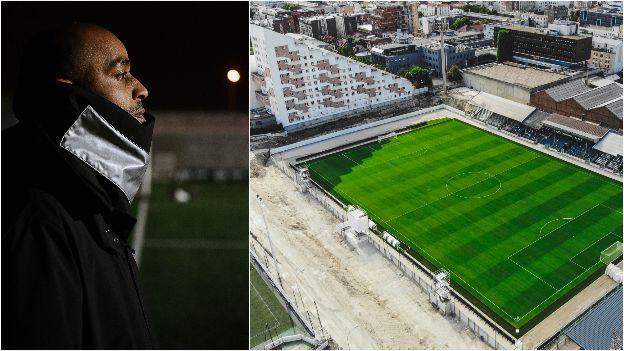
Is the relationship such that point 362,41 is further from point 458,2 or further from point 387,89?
point 458,2

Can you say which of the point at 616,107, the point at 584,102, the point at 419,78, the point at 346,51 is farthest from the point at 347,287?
the point at 346,51

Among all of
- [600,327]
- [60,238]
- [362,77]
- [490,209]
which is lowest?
[600,327]

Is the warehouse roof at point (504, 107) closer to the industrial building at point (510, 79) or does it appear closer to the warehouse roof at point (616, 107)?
the industrial building at point (510, 79)

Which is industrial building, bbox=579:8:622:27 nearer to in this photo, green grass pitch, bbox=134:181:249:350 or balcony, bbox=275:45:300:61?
balcony, bbox=275:45:300:61

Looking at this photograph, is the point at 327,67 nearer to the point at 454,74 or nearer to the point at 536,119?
the point at 454,74

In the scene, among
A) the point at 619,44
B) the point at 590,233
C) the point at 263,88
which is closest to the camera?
the point at 590,233

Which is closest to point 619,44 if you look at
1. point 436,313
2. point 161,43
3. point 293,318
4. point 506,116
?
point 506,116
